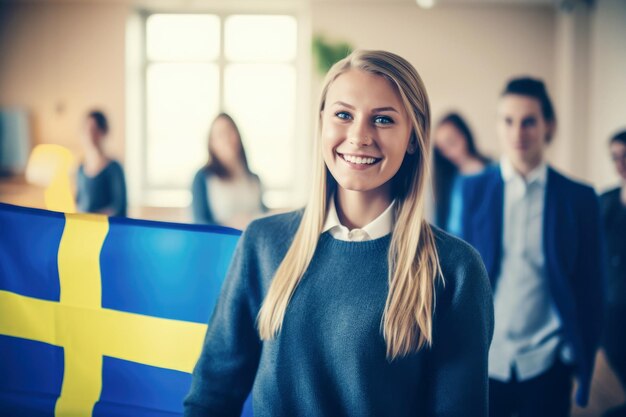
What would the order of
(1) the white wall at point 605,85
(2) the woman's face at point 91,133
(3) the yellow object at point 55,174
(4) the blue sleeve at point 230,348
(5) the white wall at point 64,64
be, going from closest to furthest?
(4) the blue sleeve at point 230,348 < (3) the yellow object at point 55,174 < (2) the woman's face at point 91,133 < (1) the white wall at point 605,85 < (5) the white wall at point 64,64

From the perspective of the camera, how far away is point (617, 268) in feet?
10.7

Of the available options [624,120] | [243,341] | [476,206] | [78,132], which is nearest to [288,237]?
[243,341]

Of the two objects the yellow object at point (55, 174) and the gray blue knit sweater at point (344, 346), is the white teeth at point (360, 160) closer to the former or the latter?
the gray blue knit sweater at point (344, 346)

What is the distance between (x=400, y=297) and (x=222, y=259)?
487 mm

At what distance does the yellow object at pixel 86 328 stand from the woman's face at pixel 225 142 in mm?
2130

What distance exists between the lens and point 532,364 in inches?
74.5

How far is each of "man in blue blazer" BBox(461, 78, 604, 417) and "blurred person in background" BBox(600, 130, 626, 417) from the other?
1.26 m

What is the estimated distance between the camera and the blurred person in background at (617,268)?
10.3 ft

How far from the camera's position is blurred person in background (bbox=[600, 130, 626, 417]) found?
315 cm

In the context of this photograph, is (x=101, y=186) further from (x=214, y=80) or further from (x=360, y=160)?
(x=214, y=80)

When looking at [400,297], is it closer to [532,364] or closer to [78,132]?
[532,364]

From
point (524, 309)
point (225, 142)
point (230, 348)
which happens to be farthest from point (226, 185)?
point (230, 348)

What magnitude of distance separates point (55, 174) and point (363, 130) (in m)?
1.02

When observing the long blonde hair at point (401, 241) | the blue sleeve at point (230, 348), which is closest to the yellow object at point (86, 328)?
the blue sleeve at point (230, 348)
